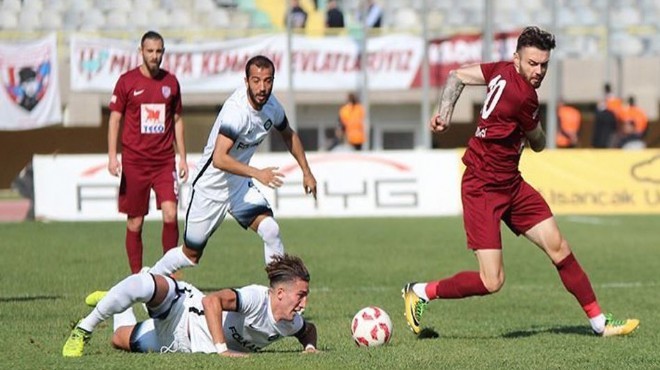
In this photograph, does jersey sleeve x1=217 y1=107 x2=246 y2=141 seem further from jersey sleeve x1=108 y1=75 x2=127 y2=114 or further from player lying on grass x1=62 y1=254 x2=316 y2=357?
jersey sleeve x1=108 y1=75 x2=127 y2=114

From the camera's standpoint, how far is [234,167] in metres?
10.0

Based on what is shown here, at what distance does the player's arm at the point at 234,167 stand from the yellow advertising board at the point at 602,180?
15.1m

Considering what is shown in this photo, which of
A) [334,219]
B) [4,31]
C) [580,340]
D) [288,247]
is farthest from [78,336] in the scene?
[4,31]

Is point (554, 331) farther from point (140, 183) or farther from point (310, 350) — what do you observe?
point (140, 183)

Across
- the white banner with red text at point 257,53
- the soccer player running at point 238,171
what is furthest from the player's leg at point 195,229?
the white banner with red text at point 257,53

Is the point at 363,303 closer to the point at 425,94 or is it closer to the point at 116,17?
the point at 425,94

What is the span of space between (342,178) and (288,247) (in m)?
6.10

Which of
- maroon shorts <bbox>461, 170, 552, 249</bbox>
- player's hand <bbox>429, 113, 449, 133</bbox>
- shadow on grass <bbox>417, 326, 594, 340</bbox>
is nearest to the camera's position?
player's hand <bbox>429, 113, 449, 133</bbox>

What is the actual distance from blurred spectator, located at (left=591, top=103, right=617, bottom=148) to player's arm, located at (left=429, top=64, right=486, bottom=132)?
21.1 m

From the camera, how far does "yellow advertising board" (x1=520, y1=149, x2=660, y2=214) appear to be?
24812mm

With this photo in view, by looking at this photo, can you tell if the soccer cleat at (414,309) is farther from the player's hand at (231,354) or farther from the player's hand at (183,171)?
the player's hand at (183,171)

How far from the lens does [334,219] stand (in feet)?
76.8

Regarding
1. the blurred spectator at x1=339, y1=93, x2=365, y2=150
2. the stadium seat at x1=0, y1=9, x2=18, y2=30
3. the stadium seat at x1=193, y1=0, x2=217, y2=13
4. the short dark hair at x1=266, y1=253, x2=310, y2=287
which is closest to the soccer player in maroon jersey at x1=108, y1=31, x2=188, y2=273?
the short dark hair at x1=266, y1=253, x2=310, y2=287

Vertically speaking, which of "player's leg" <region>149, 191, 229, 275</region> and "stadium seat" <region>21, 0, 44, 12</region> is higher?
"stadium seat" <region>21, 0, 44, 12</region>
